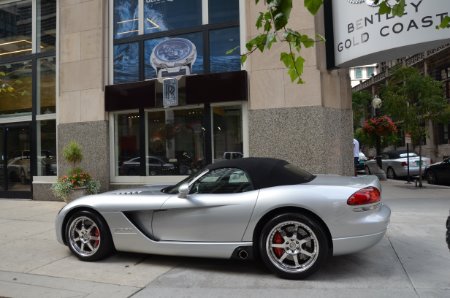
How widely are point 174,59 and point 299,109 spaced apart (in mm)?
3524

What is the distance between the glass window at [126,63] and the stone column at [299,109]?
10.4 ft

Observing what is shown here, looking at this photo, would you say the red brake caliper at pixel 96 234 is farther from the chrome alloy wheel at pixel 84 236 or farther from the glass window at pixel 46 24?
the glass window at pixel 46 24

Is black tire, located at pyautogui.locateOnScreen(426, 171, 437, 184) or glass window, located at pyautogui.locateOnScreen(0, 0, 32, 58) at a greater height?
glass window, located at pyautogui.locateOnScreen(0, 0, 32, 58)

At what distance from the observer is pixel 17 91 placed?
12.6 metres

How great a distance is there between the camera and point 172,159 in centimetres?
1061

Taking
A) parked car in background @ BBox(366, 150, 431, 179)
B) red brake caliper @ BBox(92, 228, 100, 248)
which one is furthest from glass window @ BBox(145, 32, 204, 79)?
parked car in background @ BBox(366, 150, 431, 179)

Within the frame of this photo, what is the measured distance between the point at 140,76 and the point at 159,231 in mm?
6706

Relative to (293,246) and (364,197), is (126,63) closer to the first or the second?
(293,246)

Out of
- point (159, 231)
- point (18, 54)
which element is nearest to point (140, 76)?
point (18, 54)

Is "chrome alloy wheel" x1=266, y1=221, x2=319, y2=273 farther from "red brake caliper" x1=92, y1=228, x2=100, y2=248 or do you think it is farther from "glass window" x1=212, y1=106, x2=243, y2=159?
"glass window" x1=212, y1=106, x2=243, y2=159

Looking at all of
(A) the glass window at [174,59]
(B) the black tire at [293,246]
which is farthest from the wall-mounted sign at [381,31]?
(B) the black tire at [293,246]

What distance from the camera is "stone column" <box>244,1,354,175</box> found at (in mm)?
9242

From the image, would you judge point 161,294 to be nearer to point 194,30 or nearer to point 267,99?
point 267,99

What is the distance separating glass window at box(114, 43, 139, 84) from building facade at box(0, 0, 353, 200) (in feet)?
0.10
